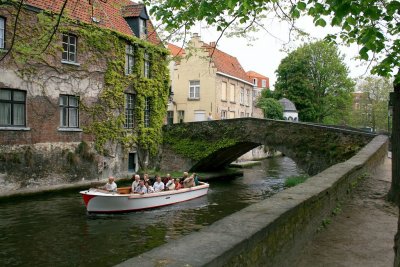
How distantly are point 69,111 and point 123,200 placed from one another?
6080mm

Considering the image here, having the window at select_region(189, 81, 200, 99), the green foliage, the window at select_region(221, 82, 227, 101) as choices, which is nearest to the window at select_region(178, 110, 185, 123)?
the window at select_region(189, 81, 200, 99)

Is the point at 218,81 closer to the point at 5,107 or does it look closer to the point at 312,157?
the point at 312,157

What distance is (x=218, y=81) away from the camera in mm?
32594

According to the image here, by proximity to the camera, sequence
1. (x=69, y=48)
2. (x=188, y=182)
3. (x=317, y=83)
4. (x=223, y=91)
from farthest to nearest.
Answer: (x=317, y=83) → (x=223, y=91) → (x=69, y=48) → (x=188, y=182)

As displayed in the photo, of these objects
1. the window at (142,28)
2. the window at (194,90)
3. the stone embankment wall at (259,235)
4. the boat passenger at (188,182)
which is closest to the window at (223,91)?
the window at (194,90)

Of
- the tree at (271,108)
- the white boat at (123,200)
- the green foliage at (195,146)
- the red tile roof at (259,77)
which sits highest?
the red tile roof at (259,77)

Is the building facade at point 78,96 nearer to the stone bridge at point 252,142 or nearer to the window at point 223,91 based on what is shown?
the stone bridge at point 252,142

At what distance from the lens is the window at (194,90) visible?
32781mm

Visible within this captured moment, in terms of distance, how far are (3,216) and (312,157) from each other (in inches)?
547

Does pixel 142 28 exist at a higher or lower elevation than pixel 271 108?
higher

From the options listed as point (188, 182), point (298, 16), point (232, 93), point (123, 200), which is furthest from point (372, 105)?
point (298, 16)

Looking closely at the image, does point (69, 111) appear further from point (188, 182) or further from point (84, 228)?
point (84, 228)

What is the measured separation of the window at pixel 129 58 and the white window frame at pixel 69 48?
10.9 feet

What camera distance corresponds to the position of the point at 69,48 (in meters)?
18.4
